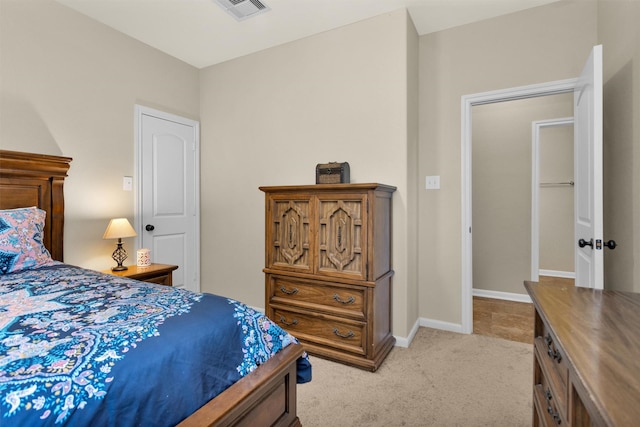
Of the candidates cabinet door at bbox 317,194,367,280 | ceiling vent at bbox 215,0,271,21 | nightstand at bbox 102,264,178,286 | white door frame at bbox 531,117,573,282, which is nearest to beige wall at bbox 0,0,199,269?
nightstand at bbox 102,264,178,286

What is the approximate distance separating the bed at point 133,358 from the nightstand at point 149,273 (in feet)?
2.78

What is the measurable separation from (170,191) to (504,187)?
3746 millimetres

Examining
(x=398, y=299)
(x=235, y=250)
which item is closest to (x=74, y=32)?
(x=235, y=250)

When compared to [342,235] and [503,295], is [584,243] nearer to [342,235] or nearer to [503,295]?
[342,235]

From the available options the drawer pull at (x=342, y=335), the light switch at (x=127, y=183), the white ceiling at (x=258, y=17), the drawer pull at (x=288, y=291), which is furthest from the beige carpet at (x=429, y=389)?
the white ceiling at (x=258, y=17)

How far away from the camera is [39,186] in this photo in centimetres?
236

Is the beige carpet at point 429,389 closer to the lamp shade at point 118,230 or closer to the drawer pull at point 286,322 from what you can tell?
the drawer pull at point 286,322

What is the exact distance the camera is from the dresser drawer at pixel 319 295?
7.62 ft

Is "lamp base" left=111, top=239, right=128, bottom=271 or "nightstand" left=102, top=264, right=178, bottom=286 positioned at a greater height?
"lamp base" left=111, top=239, right=128, bottom=271

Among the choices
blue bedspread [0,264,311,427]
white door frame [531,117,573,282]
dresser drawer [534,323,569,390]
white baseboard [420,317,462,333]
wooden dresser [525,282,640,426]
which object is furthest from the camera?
white door frame [531,117,573,282]

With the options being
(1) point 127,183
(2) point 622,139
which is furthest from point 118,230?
(2) point 622,139

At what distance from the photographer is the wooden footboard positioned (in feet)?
3.22

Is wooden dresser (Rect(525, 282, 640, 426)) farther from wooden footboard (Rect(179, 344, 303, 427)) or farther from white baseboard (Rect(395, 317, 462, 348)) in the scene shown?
white baseboard (Rect(395, 317, 462, 348))

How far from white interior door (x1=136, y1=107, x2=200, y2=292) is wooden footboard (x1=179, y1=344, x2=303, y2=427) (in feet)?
7.91
